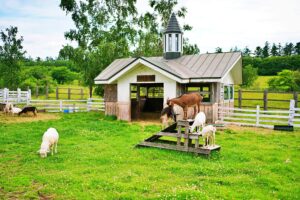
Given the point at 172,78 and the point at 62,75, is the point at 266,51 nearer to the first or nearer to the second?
the point at 62,75

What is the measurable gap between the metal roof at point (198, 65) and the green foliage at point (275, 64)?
46278 mm

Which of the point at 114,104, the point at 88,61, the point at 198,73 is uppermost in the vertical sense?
the point at 88,61

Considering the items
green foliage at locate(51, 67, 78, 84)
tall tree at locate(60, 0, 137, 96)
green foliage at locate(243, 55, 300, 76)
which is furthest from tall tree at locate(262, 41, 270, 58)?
tall tree at locate(60, 0, 137, 96)

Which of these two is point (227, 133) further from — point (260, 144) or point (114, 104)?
point (114, 104)

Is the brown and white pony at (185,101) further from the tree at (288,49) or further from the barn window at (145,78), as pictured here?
the tree at (288,49)

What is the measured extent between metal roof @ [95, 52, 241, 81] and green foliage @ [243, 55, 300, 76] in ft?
152

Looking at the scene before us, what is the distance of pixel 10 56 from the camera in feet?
116

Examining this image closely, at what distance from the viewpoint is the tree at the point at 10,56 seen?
3522cm

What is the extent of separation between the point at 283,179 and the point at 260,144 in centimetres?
477

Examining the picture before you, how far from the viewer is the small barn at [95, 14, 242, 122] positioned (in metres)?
18.1

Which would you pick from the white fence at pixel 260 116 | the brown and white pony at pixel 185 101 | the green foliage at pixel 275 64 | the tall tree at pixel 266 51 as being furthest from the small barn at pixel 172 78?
the tall tree at pixel 266 51

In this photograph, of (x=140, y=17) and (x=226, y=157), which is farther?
(x=140, y=17)

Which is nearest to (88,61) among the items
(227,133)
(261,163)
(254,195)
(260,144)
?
(227,133)

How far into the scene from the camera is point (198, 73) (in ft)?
60.6
